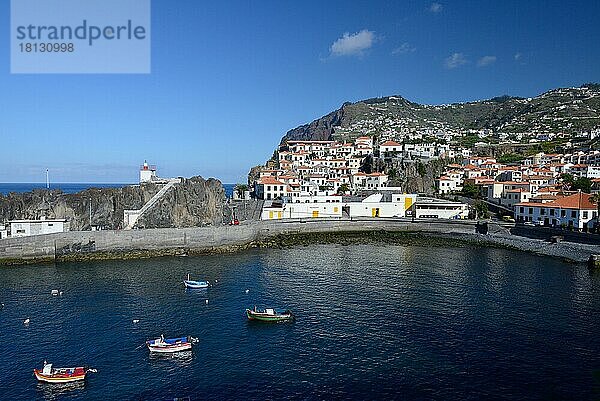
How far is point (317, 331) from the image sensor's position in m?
25.9

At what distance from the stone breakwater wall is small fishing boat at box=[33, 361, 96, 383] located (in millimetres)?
27362

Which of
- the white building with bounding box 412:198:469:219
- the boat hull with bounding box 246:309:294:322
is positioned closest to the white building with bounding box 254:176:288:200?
the white building with bounding box 412:198:469:219

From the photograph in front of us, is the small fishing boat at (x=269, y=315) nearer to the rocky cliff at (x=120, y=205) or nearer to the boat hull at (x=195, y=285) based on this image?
the boat hull at (x=195, y=285)

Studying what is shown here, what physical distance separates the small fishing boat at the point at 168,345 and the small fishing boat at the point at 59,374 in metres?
3.48

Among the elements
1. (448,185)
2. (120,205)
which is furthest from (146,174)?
(448,185)

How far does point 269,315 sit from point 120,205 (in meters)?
40.1

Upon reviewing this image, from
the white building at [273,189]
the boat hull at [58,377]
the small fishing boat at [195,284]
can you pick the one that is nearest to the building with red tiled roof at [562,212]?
the white building at [273,189]

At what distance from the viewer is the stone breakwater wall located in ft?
148

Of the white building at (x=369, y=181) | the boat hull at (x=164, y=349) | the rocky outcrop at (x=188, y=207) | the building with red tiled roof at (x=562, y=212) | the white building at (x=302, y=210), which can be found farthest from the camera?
the white building at (x=369, y=181)

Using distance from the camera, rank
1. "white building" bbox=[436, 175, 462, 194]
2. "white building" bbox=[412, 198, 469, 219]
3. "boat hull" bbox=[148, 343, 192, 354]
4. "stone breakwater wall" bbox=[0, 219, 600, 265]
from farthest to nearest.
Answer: "white building" bbox=[436, 175, 462, 194] < "white building" bbox=[412, 198, 469, 219] < "stone breakwater wall" bbox=[0, 219, 600, 265] < "boat hull" bbox=[148, 343, 192, 354]

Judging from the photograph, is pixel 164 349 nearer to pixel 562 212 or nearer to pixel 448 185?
pixel 562 212

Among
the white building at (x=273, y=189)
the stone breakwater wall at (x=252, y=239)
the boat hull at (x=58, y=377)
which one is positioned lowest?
the boat hull at (x=58, y=377)

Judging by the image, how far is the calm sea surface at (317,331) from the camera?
64.8 feet

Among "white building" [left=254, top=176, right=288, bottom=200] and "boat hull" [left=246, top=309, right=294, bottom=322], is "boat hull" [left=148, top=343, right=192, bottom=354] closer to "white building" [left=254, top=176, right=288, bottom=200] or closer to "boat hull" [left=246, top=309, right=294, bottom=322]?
"boat hull" [left=246, top=309, right=294, bottom=322]
